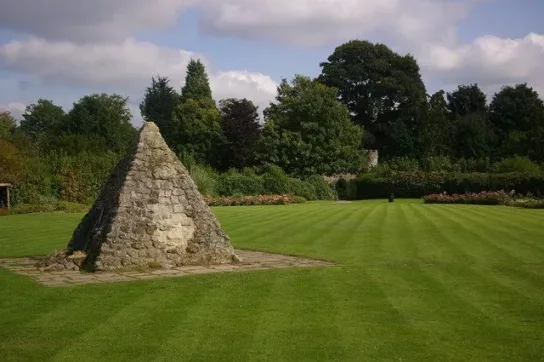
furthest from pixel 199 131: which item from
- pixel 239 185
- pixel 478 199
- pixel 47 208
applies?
pixel 478 199

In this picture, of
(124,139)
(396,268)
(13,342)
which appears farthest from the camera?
(124,139)

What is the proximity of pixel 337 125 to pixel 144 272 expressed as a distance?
137 ft

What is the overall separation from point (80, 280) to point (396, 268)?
240 inches

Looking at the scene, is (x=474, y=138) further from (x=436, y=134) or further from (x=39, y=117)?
(x=39, y=117)

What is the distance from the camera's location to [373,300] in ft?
29.2

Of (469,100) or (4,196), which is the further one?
(469,100)

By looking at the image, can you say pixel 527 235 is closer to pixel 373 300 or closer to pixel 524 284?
pixel 524 284

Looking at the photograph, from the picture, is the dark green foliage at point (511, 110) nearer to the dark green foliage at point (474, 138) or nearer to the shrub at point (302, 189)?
the dark green foliage at point (474, 138)

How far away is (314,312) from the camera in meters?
8.21

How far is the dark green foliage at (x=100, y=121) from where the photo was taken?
6788cm

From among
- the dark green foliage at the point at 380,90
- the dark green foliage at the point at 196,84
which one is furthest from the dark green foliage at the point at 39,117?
the dark green foliage at the point at 380,90

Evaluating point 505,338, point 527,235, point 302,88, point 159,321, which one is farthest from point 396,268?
point 302,88

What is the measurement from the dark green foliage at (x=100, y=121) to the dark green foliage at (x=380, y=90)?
2436cm

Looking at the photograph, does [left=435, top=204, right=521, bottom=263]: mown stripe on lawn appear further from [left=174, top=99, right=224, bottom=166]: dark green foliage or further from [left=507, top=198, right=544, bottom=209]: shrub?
[left=174, top=99, right=224, bottom=166]: dark green foliage
